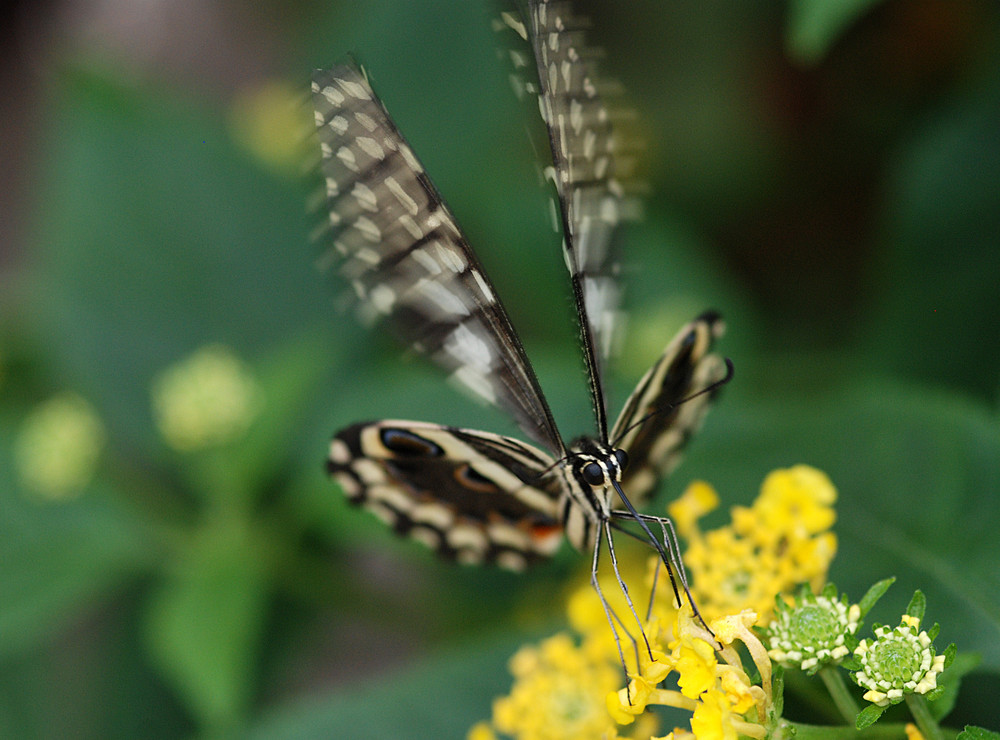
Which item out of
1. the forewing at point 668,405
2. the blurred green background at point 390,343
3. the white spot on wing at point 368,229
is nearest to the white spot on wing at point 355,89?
the white spot on wing at point 368,229

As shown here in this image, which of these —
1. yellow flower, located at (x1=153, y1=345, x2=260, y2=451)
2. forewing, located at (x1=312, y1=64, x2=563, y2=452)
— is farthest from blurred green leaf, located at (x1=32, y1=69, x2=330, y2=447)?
forewing, located at (x1=312, y1=64, x2=563, y2=452)

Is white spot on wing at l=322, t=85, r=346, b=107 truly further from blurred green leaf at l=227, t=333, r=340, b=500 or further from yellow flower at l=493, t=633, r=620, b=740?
blurred green leaf at l=227, t=333, r=340, b=500

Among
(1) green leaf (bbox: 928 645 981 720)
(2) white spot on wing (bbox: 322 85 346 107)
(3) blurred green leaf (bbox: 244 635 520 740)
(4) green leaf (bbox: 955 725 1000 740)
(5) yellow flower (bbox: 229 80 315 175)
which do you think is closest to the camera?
(4) green leaf (bbox: 955 725 1000 740)

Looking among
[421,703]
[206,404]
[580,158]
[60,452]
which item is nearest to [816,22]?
[580,158]

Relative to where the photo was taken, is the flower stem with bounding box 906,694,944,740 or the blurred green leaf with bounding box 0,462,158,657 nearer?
the flower stem with bounding box 906,694,944,740

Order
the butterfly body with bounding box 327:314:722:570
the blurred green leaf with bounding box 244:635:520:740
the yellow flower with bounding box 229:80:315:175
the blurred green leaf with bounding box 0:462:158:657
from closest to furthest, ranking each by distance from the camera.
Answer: the butterfly body with bounding box 327:314:722:570
the blurred green leaf with bounding box 244:635:520:740
the blurred green leaf with bounding box 0:462:158:657
the yellow flower with bounding box 229:80:315:175

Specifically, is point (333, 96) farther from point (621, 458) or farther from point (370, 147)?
point (621, 458)

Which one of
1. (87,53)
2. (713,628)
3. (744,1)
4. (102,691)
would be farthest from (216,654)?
(744,1)

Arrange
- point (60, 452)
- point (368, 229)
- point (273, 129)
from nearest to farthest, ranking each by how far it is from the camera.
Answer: point (368, 229), point (60, 452), point (273, 129)
